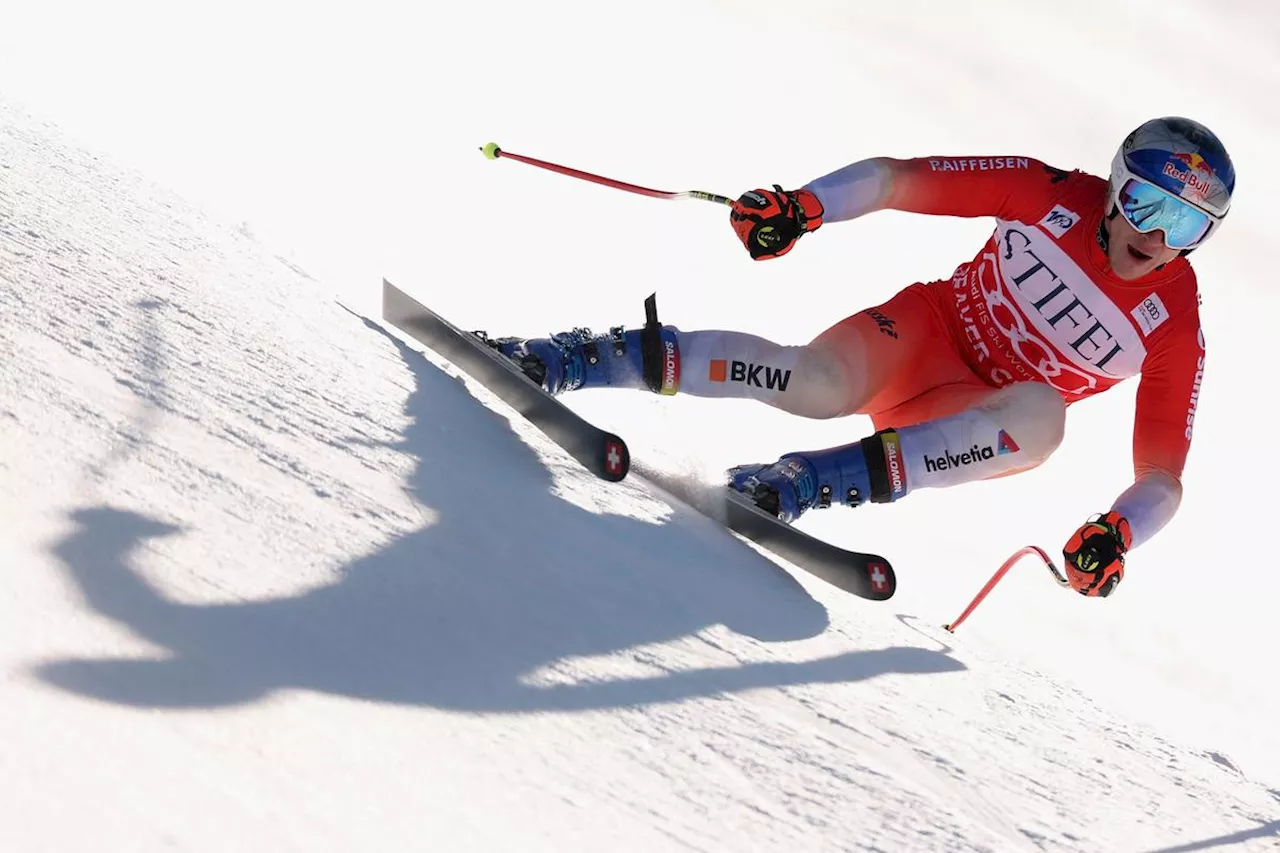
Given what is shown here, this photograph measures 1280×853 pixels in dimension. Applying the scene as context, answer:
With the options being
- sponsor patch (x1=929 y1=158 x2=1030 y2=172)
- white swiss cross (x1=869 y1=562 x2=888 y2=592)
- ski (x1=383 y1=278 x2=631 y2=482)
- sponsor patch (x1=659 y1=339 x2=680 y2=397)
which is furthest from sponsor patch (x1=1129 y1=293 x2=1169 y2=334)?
ski (x1=383 y1=278 x2=631 y2=482)

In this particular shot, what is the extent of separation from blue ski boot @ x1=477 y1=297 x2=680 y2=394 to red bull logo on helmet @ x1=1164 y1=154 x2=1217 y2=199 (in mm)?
1289

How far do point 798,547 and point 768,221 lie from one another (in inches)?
31.0

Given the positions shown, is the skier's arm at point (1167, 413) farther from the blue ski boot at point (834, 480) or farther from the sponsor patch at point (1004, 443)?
the blue ski boot at point (834, 480)

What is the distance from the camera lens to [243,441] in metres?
2.20

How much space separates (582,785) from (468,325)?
438 cm

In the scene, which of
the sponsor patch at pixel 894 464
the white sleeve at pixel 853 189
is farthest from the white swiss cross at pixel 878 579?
the white sleeve at pixel 853 189

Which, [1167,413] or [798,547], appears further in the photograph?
[1167,413]

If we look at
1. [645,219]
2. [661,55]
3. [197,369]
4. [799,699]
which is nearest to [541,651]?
[799,699]

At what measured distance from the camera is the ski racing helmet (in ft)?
10.8

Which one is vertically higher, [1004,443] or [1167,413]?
[1167,413]

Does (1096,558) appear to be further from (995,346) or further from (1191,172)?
(1191,172)

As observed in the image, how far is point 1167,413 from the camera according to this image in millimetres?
3434

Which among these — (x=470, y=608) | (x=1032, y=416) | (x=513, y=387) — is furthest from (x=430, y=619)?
(x=1032, y=416)

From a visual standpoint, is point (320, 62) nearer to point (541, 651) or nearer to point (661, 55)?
point (661, 55)
